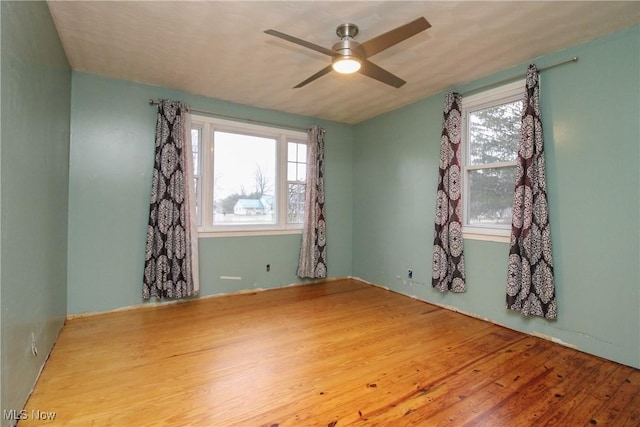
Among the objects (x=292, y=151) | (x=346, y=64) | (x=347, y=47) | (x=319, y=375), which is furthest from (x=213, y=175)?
(x=319, y=375)

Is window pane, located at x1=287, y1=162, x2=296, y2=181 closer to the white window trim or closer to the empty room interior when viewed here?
the empty room interior

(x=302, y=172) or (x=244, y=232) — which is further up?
(x=302, y=172)

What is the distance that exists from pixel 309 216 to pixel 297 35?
8.39ft

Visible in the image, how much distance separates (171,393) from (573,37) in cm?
400

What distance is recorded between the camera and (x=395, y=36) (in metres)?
1.92

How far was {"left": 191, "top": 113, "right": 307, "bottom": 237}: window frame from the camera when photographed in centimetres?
384

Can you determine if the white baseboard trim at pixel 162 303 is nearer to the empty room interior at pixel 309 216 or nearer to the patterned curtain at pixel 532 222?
the empty room interior at pixel 309 216

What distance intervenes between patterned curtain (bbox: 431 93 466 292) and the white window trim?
0.24ft

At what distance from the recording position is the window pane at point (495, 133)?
9.85ft

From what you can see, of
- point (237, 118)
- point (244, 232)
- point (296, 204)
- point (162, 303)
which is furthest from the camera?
point (296, 204)

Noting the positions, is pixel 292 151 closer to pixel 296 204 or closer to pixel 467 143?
pixel 296 204

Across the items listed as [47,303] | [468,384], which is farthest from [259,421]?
[47,303]

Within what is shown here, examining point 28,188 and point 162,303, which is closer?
point 28,188

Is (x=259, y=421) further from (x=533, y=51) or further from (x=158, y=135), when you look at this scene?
(x=533, y=51)
